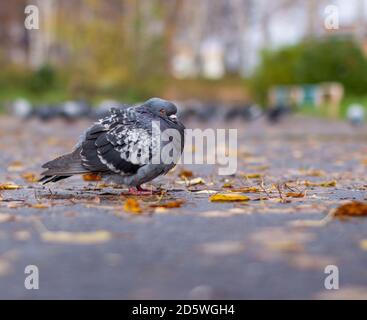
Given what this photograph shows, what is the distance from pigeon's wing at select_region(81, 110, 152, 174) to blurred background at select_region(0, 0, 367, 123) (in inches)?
296

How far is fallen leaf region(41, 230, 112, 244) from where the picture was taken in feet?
13.7

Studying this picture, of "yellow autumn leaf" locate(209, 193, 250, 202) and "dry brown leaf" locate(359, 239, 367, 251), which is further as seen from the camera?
"yellow autumn leaf" locate(209, 193, 250, 202)

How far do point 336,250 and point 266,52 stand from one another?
34656 mm

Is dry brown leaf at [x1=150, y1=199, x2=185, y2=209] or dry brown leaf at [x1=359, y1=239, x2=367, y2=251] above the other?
dry brown leaf at [x1=359, y1=239, x2=367, y2=251]

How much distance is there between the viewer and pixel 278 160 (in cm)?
1145

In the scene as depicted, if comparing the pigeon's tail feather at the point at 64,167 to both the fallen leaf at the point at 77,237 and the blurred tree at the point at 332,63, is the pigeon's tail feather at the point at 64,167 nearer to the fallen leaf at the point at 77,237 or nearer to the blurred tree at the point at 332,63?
the fallen leaf at the point at 77,237

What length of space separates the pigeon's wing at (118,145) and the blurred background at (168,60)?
24.7 ft

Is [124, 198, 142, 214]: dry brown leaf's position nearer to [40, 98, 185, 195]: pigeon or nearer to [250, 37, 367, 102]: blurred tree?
[40, 98, 185, 195]: pigeon

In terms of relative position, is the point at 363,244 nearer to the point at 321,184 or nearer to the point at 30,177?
the point at 321,184

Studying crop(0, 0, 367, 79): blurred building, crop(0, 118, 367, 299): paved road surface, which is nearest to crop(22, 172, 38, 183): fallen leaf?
crop(0, 118, 367, 299): paved road surface

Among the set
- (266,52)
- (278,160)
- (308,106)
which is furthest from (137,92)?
(278,160)

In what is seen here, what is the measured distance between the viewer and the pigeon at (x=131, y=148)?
594 centimetres

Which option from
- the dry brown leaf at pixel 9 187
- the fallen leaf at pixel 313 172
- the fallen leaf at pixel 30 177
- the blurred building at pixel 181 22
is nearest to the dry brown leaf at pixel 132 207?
the dry brown leaf at pixel 9 187
